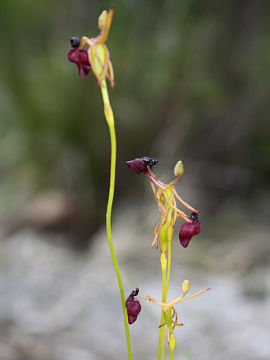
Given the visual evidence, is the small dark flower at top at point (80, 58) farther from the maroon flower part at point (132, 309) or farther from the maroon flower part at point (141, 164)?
the maroon flower part at point (132, 309)

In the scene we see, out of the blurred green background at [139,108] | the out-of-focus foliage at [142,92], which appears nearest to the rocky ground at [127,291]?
the blurred green background at [139,108]

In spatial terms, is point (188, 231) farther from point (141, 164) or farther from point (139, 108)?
point (139, 108)

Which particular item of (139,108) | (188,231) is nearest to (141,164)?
(188,231)

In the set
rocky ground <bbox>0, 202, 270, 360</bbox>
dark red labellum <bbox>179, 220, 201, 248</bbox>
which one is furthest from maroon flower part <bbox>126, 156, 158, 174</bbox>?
rocky ground <bbox>0, 202, 270, 360</bbox>

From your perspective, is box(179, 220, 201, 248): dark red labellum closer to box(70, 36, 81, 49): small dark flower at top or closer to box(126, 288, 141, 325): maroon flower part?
box(126, 288, 141, 325): maroon flower part

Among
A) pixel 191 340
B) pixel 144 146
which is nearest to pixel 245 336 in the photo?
pixel 191 340

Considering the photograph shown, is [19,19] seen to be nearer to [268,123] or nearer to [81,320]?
[268,123]

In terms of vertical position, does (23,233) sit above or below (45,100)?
below
